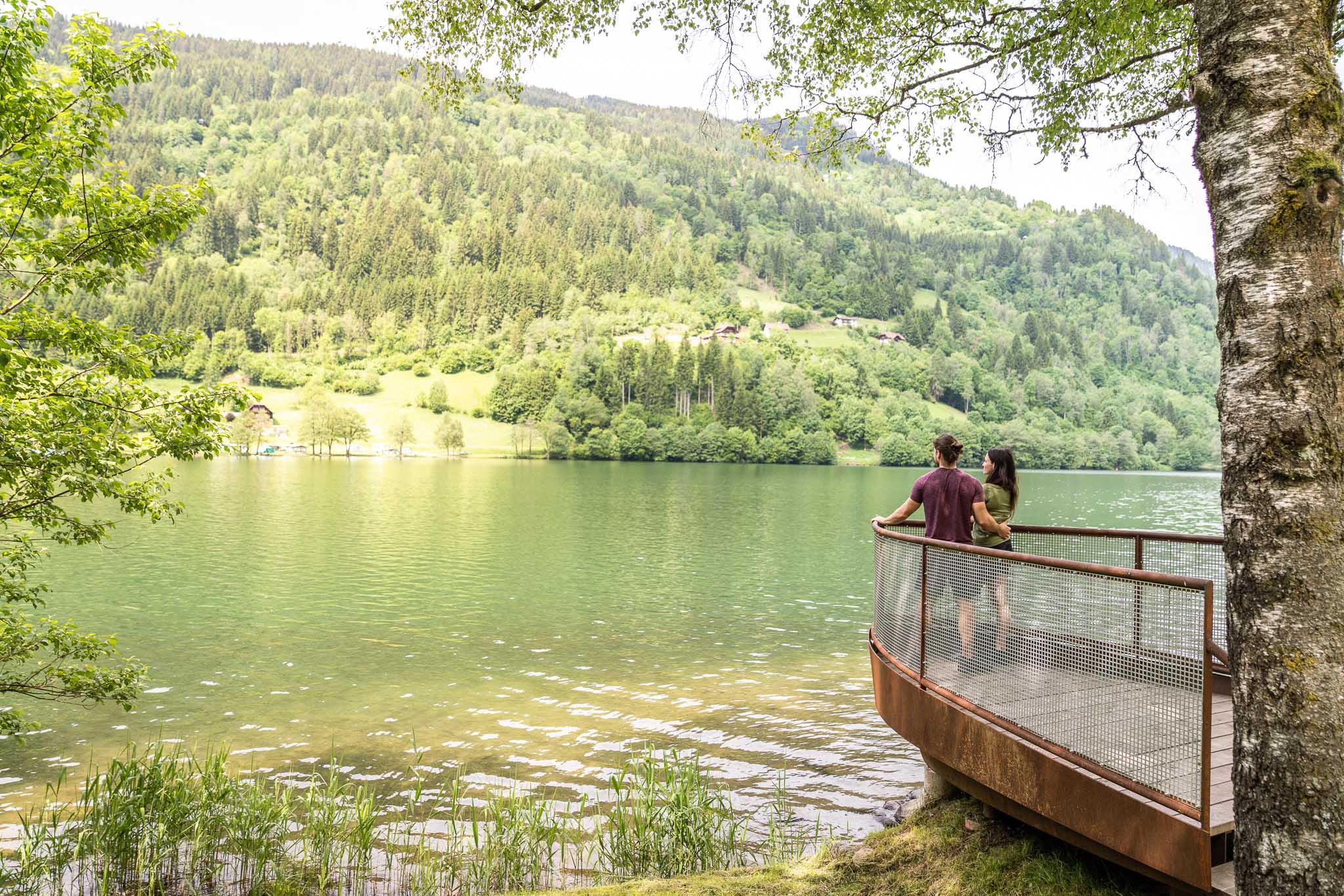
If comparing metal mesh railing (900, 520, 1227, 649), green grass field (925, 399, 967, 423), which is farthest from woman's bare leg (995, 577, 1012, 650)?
green grass field (925, 399, 967, 423)

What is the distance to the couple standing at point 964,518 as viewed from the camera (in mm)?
6270

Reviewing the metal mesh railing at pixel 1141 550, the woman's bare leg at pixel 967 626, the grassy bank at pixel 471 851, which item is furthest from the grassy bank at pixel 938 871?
the metal mesh railing at pixel 1141 550

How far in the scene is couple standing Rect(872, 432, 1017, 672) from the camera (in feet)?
20.6

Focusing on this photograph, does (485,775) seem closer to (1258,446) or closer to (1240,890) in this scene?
(1240,890)

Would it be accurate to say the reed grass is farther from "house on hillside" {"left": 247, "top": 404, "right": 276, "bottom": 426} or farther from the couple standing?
"house on hillside" {"left": 247, "top": 404, "right": 276, "bottom": 426}

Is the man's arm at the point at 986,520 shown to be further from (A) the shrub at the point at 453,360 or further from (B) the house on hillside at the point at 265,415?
(A) the shrub at the point at 453,360

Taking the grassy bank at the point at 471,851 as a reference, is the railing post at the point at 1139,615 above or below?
above

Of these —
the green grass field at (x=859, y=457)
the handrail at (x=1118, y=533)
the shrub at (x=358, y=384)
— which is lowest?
the green grass field at (x=859, y=457)

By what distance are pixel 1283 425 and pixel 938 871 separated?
4316 mm

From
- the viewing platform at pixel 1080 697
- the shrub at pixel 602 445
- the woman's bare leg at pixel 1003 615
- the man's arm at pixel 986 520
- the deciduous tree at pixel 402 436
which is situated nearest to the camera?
the viewing platform at pixel 1080 697

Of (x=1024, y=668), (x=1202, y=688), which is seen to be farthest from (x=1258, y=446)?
(x=1024, y=668)

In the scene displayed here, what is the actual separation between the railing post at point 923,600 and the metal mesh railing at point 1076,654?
11 millimetres

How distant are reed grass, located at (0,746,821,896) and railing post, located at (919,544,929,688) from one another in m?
2.34

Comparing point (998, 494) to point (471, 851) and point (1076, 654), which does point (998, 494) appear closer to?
point (1076, 654)
